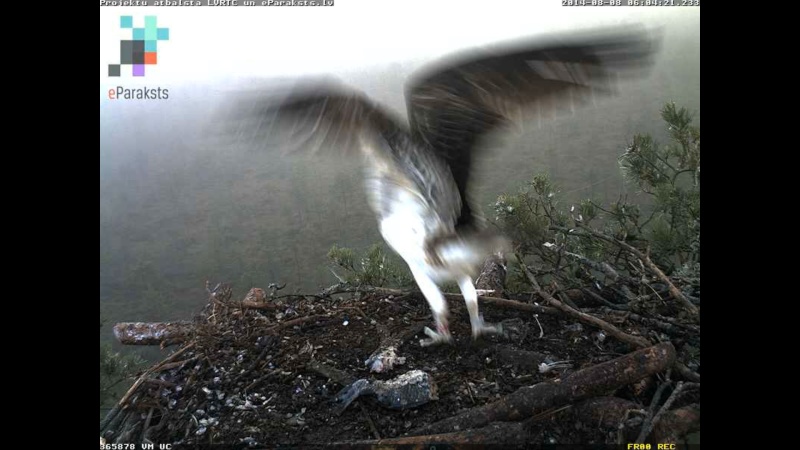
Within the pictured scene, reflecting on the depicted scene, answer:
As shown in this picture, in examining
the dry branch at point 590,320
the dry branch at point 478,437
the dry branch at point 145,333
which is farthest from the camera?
the dry branch at point 145,333

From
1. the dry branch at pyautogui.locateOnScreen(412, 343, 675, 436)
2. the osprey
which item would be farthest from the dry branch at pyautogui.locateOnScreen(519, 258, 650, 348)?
the osprey

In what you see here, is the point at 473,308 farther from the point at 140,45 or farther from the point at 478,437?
the point at 140,45

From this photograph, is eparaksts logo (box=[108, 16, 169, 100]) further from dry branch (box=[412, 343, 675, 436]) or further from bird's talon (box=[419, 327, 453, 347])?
dry branch (box=[412, 343, 675, 436])

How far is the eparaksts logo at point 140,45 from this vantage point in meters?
1.49

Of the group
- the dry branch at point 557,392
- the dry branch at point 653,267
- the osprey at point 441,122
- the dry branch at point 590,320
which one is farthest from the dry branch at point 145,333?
the dry branch at point 653,267

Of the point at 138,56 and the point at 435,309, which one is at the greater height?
the point at 138,56

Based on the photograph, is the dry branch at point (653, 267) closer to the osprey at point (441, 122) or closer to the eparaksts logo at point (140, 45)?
the osprey at point (441, 122)

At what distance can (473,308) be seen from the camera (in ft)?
5.09

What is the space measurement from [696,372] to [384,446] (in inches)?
33.3

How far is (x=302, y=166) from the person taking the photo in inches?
61.7

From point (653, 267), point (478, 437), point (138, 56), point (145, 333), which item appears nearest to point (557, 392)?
point (478, 437)

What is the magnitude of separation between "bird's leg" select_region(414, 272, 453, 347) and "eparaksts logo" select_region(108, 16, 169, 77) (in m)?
0.95

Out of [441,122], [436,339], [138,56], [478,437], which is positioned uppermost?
[138,56]

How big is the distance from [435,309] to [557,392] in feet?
1.32
